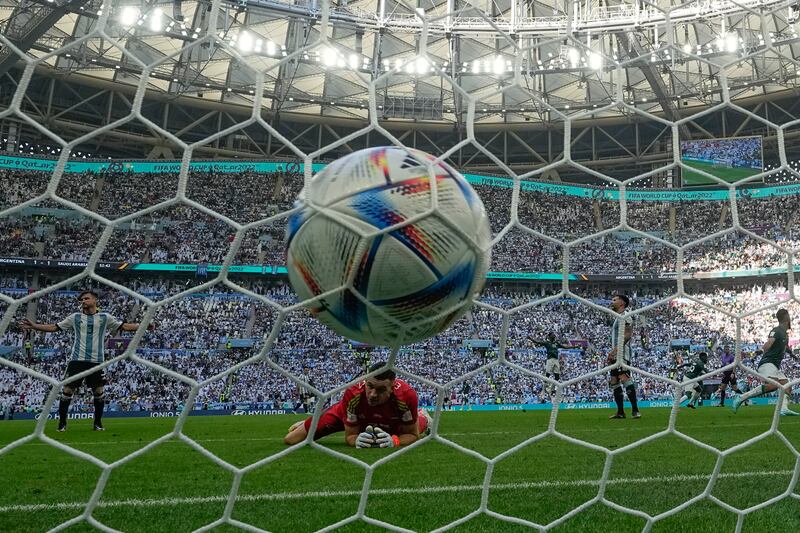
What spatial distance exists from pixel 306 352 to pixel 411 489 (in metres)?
14.7

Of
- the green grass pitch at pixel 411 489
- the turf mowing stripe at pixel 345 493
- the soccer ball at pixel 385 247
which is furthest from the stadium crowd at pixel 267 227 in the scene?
the soccer ball at pixel 385 247

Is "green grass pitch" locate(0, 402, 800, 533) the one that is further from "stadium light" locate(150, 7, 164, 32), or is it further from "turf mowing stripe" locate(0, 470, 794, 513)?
"stadium light" locate(150, 7, 164, 32)

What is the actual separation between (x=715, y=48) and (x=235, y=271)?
17.9 m

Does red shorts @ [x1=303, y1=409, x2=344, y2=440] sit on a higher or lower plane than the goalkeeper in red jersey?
lower

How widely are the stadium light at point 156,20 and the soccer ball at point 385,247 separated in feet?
65.4

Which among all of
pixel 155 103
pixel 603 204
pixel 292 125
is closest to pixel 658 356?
pixel 603 204

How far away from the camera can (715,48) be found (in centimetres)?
2205

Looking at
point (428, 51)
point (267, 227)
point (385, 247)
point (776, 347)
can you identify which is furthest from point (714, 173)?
point (385, 247)

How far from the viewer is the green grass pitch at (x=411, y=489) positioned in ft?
7.80

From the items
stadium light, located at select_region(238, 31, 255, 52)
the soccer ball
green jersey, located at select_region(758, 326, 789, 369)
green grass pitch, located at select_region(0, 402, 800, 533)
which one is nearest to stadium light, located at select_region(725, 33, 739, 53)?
stadium light, located at select_region(238, 31, 255, 52)

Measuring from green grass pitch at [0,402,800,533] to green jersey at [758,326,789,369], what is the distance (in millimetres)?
2037

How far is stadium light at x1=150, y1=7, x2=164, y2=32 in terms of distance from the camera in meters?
19.8

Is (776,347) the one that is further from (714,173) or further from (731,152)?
(731,152)

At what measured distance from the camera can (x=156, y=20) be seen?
66.0 ft
